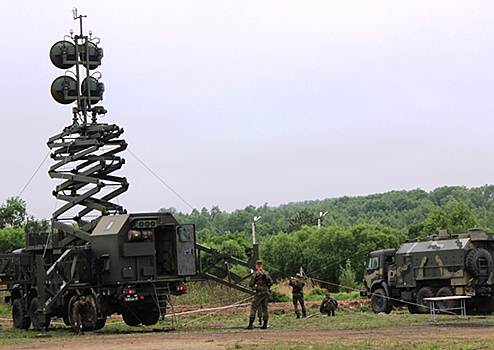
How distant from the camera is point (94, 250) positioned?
21.0 metres

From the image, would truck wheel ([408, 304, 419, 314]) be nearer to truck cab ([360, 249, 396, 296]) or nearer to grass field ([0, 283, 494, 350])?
truck cab ([360, 249, 396, 296])

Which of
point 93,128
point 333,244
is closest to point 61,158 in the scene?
point 93,128

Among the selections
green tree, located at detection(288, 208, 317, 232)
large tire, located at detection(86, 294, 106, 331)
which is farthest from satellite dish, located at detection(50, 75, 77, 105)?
green tree, located at detection(288, 208, 317, 232)

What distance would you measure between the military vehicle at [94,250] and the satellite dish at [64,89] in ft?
0.11

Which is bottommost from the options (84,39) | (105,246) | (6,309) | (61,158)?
(6,309)

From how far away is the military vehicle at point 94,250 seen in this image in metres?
20.5

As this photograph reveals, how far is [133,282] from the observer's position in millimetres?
20312

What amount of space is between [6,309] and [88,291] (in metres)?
13.9

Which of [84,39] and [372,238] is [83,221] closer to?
[84,39]

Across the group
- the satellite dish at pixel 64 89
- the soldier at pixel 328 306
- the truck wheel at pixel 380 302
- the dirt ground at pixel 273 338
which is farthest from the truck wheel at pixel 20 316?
the truck wheel at pixel 380 302

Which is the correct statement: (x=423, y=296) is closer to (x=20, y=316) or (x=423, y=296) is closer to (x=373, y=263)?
(x=373, y=263)

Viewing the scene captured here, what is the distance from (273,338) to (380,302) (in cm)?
1404

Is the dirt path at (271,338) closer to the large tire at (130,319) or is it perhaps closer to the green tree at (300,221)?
the large tire at (130,319)

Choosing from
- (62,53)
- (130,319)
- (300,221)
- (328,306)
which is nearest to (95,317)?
(130,319)
